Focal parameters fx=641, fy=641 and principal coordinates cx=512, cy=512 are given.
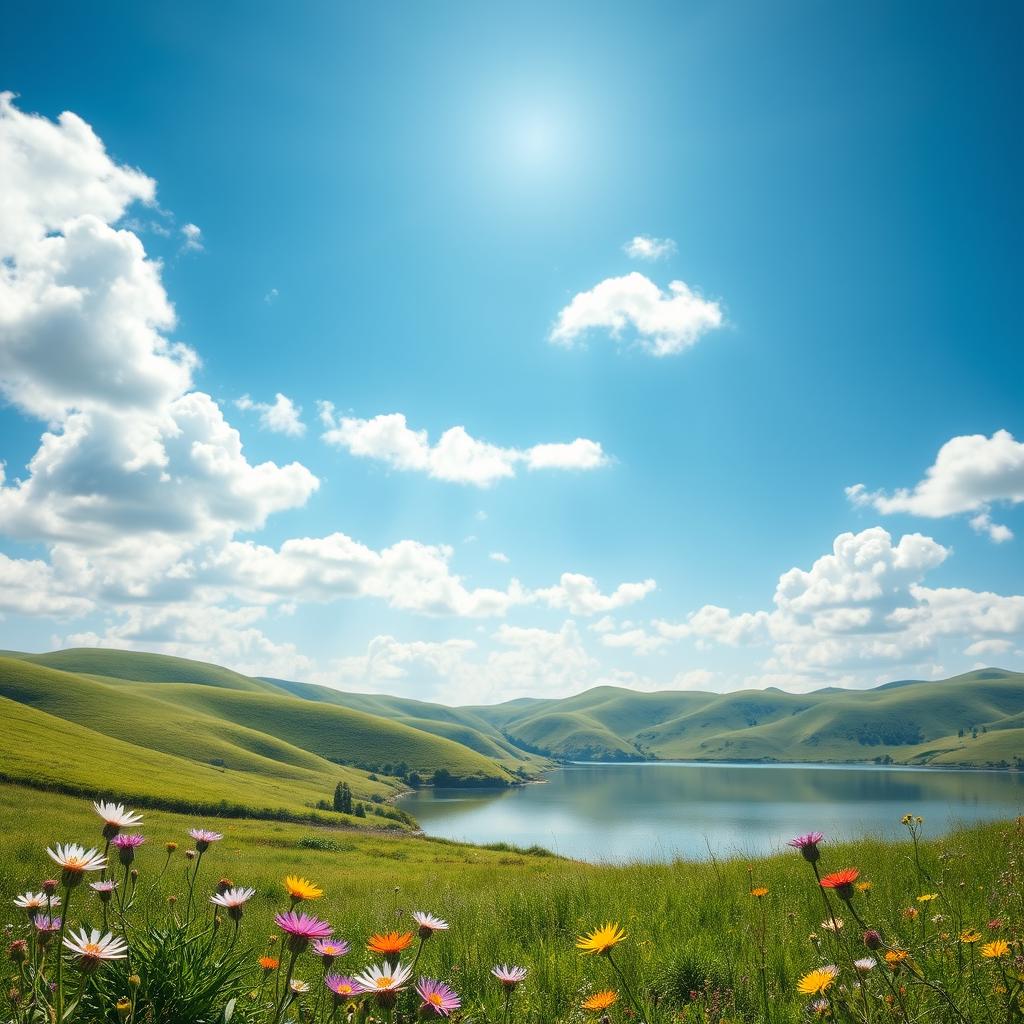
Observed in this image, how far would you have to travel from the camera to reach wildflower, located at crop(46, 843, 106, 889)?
2.13 meters

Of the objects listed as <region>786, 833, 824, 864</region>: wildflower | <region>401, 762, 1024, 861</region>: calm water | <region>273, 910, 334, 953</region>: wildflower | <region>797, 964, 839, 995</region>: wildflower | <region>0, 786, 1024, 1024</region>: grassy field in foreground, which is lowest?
<region>401, 762, 1024, 861</region>: calm water

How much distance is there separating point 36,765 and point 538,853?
4480cm

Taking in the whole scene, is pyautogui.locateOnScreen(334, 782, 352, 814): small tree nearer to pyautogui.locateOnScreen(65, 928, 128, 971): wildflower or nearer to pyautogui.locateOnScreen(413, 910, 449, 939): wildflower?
pyautogui.locateOnScreen(65, 928, 128, 971): wildflower

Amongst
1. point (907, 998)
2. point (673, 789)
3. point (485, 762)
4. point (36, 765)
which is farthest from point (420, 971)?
point (485, 762)

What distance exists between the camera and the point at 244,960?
3.16 meters

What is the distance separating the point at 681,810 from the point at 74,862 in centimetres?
12212

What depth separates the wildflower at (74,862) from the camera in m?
2.13

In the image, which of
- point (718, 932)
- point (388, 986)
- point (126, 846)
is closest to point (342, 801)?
point (718, 932)

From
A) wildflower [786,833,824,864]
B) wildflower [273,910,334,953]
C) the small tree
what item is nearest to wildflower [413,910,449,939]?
wildflower [273,910,334,953]

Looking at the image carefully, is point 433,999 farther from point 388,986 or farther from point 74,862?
point 74,862

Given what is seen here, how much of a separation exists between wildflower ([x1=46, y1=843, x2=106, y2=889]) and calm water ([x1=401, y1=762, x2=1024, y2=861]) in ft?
173

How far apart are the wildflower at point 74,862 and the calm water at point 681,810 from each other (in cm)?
5262

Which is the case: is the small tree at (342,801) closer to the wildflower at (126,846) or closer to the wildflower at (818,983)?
the wildflower at (126,846)

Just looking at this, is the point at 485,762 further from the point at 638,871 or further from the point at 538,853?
the point at 638,871
